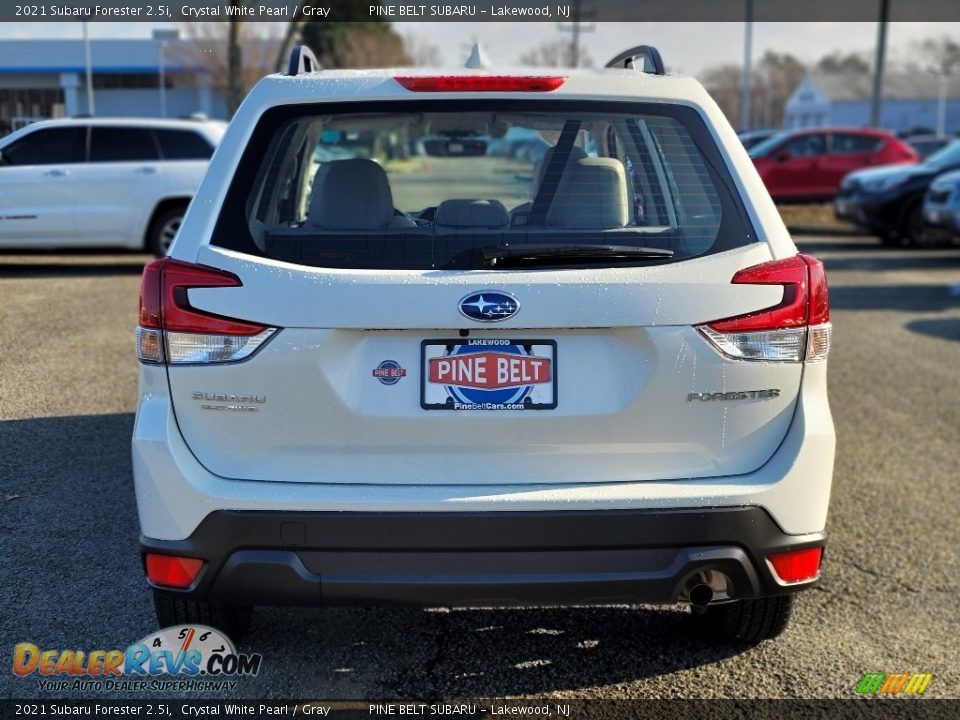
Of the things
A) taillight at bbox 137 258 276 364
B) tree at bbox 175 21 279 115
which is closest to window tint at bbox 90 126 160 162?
taillight at bbox 137 258 276 364

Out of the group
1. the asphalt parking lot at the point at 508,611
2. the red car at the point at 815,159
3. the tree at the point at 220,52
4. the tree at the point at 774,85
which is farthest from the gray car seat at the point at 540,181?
the tree at the point at 774,85

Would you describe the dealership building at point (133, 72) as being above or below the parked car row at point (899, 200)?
above

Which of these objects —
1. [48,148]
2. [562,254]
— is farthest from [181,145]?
[562,254]

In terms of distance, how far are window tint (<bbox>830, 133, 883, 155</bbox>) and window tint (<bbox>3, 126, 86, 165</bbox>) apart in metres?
14.3

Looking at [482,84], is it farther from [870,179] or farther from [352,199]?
[870,179]

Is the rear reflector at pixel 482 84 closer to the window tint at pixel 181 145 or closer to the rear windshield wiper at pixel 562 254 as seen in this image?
the rear windshield wiper at pixel 562 254

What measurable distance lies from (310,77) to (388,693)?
1884mm

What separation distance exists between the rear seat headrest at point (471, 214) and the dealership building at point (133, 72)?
1663 cm

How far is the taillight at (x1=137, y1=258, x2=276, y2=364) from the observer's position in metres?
2.90

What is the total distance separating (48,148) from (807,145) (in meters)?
14.2

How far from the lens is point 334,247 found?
301cm

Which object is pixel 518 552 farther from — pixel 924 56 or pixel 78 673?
pixel 924 56

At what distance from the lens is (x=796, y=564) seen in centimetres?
311

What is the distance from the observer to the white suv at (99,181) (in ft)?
41.1
